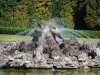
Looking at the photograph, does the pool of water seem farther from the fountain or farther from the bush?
the bush

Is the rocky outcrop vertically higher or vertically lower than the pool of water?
higher

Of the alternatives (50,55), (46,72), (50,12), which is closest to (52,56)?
(50,55)

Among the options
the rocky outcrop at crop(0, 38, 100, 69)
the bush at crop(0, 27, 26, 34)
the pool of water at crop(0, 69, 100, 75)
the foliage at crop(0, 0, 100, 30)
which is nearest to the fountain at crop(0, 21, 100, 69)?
the rocky outcrop at crop(0, 38, 100, 69)

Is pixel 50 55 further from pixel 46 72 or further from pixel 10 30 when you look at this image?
pixel 10 30

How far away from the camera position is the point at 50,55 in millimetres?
13578

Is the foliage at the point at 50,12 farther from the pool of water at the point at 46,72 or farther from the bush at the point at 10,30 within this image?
the pool of water at the point at 46,72

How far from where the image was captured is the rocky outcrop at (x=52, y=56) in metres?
13.3

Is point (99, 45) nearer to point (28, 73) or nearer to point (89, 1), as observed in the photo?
point (28, 73)

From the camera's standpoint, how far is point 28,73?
499 inches

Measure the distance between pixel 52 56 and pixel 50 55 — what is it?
13 cm

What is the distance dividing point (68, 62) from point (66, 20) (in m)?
19.5

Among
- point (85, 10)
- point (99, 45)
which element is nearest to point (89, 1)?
point (85, 10)

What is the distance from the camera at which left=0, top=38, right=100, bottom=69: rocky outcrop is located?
13.3m

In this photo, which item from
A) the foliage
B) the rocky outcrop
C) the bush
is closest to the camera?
the rocky outcrop
